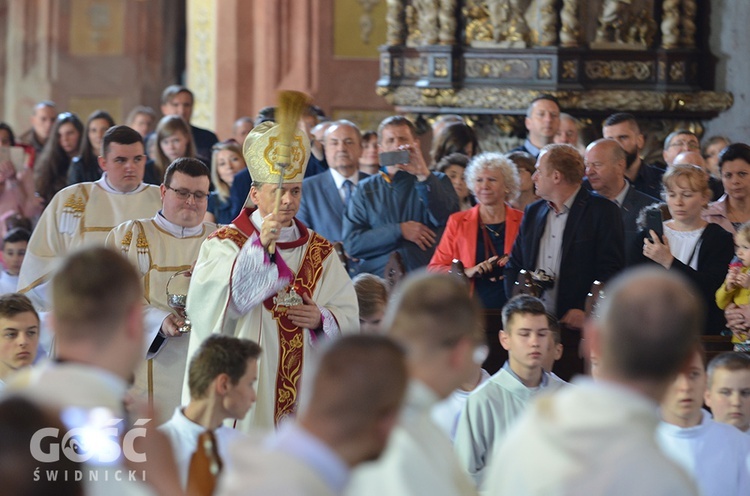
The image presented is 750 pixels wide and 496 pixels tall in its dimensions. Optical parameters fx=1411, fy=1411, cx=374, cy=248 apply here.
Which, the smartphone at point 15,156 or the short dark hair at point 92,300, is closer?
the short dark hair at point 92,300

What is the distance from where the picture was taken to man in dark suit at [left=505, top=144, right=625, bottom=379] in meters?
7.30

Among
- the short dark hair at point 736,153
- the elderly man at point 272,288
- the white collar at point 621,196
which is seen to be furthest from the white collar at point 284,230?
the short dark hair at point 736,153

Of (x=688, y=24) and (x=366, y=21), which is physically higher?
(x=366, y=21)

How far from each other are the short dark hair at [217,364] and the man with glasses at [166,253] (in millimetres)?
1906

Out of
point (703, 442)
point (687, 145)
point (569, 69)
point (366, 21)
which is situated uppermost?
point (366, 21)

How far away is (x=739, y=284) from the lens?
6629 millimetres

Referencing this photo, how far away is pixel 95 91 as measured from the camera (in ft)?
59.1

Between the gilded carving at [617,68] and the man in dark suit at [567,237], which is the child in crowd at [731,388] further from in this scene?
the gilded carving at [617,68]

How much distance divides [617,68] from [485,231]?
4.30 m

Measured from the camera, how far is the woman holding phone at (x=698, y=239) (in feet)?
23.4

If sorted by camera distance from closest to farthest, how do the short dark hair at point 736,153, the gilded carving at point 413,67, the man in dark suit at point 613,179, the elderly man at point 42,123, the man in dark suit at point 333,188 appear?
the short dark hair at point 736,153
the man in dark suit at point 613,179
the man in dark suit at point 333,188
the elderly man at point 42,123
the gilded carving at point 413,67

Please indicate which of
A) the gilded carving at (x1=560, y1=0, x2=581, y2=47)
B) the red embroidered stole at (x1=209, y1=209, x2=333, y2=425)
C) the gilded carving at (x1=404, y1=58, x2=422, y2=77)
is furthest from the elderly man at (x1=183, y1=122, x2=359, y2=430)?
the gilded carving at (x1=404, y1=58, x2=422, y2=77)

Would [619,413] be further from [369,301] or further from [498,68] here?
[498,68]

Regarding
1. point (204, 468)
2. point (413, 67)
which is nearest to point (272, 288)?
point (204, 468)
